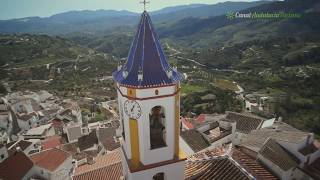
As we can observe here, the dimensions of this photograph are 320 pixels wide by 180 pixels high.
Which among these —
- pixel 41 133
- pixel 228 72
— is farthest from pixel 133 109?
pixel 228 72

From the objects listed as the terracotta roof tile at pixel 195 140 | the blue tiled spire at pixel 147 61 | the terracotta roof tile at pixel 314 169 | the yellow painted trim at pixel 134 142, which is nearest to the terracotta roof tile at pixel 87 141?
the terracotta roof tile at pixel 195 140

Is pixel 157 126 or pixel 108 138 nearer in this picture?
pixel 157 126

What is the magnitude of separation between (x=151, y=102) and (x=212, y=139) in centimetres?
1992

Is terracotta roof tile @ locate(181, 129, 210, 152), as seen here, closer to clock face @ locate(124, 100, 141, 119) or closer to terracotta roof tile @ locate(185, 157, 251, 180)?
terracotta roof tile @ locate(185, 157, 251, 180)

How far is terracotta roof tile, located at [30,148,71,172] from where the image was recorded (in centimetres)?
3084

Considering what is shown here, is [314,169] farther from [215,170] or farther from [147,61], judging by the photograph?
[147,61]

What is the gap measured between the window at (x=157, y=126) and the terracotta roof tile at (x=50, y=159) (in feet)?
71.1

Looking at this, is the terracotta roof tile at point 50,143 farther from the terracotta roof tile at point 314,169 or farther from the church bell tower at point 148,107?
the church bell tower at point 148,107

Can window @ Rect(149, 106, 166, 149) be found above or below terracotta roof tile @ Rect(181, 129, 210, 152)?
above

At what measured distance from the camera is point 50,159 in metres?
31.9

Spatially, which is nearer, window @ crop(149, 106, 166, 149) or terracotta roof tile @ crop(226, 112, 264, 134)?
window @ crop(149, 106, 166, 149)

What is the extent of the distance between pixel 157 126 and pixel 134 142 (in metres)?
1.36

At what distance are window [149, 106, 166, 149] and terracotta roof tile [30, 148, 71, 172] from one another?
853 inches

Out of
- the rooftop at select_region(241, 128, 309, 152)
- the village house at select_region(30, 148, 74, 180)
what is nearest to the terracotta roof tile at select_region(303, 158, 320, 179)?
the rooftop at select_region(241, 128, 309, 152)
